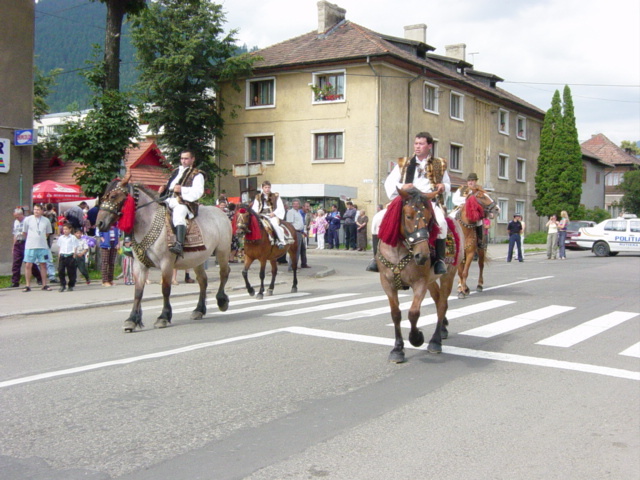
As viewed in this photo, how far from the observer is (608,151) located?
89375 mm

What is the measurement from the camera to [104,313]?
1245cm

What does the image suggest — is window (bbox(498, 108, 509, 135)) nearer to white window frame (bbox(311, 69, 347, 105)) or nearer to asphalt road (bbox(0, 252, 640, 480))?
white window frame (bbox(311, 69, 347, 105))

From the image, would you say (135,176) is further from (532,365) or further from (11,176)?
(532,365)

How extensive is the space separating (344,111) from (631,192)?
48296 mm

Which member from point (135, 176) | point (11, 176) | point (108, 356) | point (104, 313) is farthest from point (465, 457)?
point (135, 176)

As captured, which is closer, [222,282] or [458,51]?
[222,282]

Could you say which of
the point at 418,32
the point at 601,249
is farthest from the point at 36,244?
the point at 418,32

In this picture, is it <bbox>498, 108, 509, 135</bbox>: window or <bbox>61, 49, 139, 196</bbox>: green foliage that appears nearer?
<bbox>61, 49, 139, 196</bbox>: green foliage

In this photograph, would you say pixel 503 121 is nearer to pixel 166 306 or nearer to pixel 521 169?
pixel 521 169

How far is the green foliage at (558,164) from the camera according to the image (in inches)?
2057

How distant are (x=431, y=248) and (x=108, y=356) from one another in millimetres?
3970

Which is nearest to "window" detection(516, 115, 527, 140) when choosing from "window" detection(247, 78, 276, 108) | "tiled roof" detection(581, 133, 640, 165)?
"window" detection(247, 78, 276, 108)

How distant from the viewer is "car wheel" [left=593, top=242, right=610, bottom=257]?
32500mm

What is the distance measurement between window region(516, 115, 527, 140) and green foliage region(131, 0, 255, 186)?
2439 centimetres
